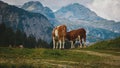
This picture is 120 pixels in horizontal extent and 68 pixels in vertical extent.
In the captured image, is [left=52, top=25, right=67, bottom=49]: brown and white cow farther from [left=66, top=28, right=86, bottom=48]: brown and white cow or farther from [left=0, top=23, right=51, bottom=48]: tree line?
[left=0, top=23, right=51, bottom=48]: tree line

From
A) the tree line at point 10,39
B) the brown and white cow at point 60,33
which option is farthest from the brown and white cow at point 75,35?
the tree line at point 10,39

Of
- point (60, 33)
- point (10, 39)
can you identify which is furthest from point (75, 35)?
point (10, 39)

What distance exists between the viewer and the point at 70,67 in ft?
94.1

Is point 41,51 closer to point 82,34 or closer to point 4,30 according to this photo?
point 82,34

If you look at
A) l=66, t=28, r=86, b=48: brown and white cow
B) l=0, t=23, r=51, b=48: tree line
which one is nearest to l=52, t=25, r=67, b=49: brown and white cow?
l=66, t=28, r=86, b=48: brown and white cow

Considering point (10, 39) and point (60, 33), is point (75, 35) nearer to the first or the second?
point (60, 33)

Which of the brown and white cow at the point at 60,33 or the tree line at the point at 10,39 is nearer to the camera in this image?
the brown and white cow at the point at 60,33

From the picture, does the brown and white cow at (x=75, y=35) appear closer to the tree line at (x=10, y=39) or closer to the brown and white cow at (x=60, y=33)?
the brown and white cow at (x=60, y=33)

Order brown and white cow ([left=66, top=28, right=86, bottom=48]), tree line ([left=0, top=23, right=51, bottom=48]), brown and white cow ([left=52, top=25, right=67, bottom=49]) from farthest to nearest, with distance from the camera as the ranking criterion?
tree line ([left=0, top=23, right=51, bottom=48])
brown and white cow ([left=66, top=28, right=86, bottom=48])
brown and white cow ([left=52, top=25, right=67, bottom=49])

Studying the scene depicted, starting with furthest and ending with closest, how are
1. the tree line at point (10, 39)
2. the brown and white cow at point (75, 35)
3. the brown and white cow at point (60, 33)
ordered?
the tree line at point (10, 39) < the brown and white cow at point (75, 35) < the brown and white cow at point (60, 33)

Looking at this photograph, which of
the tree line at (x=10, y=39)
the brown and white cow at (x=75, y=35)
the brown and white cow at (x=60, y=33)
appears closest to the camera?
the brown and white cow at (x=60, y=33)

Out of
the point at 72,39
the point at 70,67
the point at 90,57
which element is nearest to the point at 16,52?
the point at 90,57

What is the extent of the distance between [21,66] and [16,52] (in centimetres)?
1316

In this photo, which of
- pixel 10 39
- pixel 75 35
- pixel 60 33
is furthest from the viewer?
pixel 10 39
